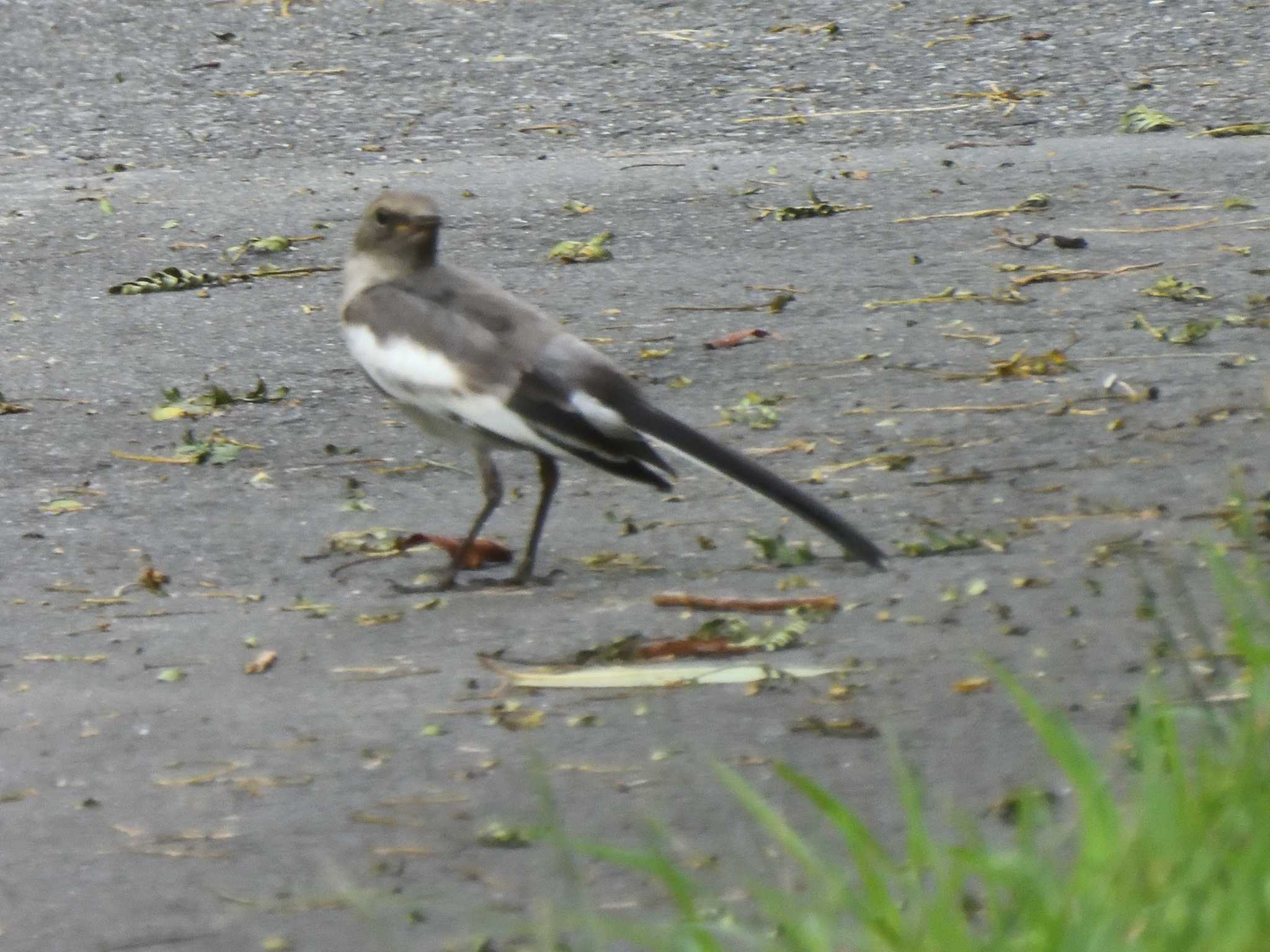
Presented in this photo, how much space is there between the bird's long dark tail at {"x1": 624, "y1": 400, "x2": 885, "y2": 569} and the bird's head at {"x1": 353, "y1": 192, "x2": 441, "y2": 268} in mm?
895

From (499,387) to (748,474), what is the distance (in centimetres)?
55

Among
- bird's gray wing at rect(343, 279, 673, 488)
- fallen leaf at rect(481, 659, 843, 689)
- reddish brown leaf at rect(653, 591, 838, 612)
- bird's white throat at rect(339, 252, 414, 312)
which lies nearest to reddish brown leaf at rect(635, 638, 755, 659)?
fallen leaf at rect(481, 659, 843, 689)

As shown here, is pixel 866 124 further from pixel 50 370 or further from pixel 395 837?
pixel 395 837

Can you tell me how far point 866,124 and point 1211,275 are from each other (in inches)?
95.7

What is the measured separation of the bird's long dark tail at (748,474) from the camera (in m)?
3.72

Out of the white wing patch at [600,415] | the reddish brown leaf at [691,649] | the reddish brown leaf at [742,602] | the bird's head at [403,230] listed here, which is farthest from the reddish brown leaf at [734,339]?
the reddish brown leaf at [691,649]

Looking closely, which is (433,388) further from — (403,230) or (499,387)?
(403,230)

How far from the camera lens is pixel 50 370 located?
5773mm

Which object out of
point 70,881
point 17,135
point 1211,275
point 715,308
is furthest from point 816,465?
point 17,135

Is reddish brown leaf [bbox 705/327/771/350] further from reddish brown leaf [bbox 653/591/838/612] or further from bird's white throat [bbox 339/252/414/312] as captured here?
reddish brown leaf [bbox 653/591/838/612]

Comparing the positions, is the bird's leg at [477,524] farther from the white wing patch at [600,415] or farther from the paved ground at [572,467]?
the white wing patch at [600,415]

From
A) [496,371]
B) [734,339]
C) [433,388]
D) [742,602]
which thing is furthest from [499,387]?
[734,339]

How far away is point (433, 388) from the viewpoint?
4152 millimetres

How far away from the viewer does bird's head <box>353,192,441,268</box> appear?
4586 millimetres
